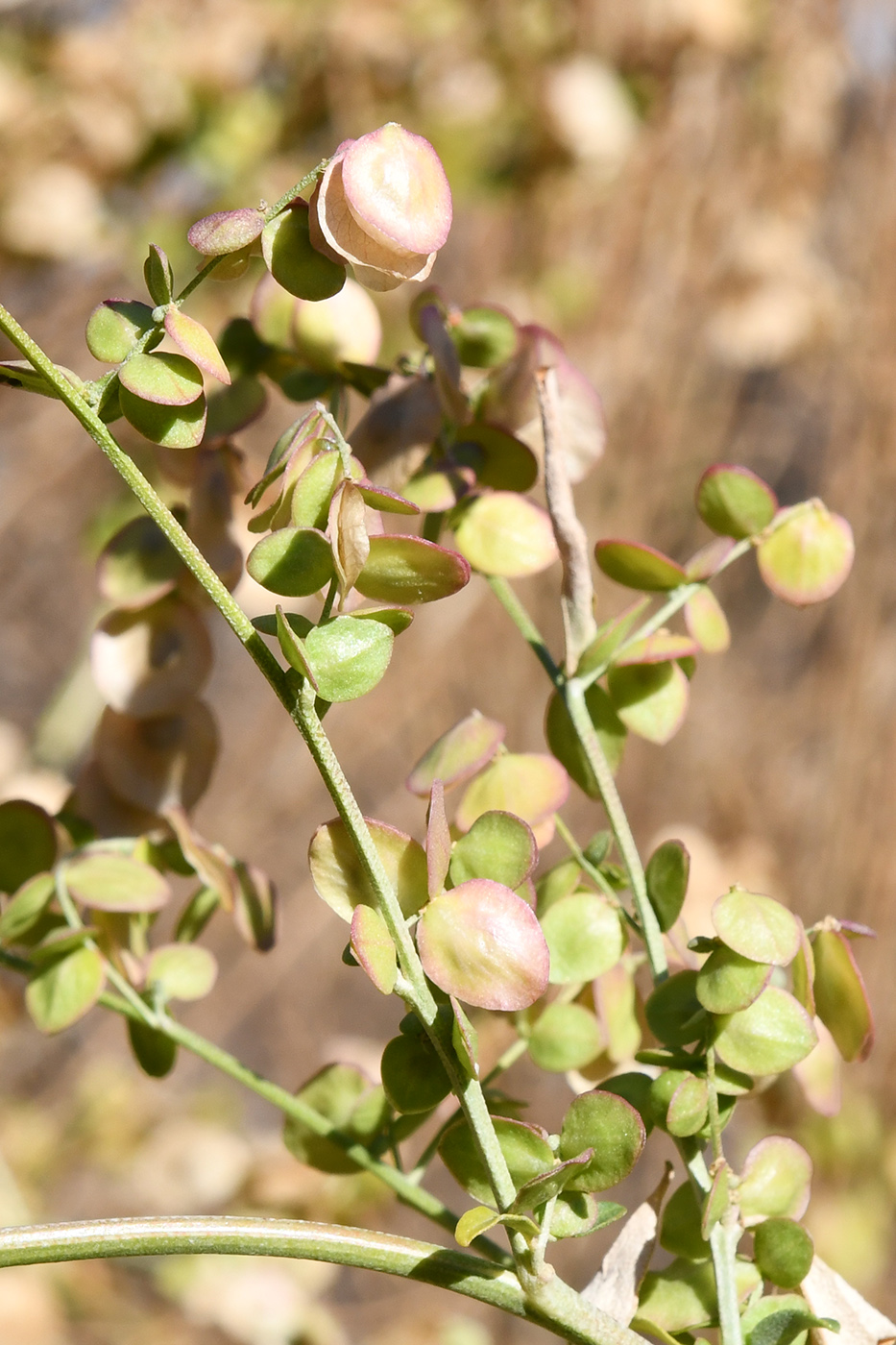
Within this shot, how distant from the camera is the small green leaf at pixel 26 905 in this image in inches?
9.7

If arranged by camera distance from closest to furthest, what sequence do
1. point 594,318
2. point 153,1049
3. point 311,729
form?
1. point 311,729
2. point 153,1049
3. point 594,318

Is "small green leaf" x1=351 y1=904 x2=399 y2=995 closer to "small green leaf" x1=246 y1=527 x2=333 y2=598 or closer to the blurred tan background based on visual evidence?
"small green leaf" x1=246 y1=527 x2=333 y2=598

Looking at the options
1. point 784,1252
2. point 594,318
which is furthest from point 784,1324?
point 594,318

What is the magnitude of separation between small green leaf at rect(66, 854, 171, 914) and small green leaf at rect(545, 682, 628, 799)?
0.30 ft

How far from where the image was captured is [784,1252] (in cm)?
20

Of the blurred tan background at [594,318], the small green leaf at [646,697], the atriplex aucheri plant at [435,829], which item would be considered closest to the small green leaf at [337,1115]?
the atriplex aucheri plant at [435,829]

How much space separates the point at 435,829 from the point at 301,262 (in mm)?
95

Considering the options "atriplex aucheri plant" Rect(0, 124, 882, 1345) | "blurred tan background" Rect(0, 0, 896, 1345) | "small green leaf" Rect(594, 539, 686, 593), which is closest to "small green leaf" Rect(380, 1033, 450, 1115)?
"atriplex aucheri plant" Rect(0, 124, 882, 1345)

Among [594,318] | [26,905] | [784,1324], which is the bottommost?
[594,318]

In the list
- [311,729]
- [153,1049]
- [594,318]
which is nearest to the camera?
[311,729]

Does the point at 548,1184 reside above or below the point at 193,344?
below

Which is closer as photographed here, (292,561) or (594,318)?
(292,561)

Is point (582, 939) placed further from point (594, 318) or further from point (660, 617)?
point (594, 318)

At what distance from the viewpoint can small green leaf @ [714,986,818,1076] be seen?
0.64 ft
